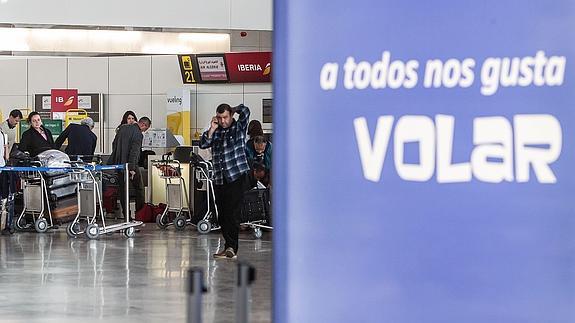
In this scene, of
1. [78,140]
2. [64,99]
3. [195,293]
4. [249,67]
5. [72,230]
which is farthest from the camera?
[64,99]

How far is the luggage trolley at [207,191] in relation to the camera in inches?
579

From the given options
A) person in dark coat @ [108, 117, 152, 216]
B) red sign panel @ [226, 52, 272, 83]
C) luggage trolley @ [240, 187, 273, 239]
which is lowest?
luggage trolley @ [240, 187, 273, 239]

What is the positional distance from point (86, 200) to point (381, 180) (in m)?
11.2

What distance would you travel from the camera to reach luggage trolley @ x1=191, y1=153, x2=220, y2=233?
48.3 ft

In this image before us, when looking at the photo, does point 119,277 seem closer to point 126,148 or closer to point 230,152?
point 230,152

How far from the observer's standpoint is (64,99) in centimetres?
2067

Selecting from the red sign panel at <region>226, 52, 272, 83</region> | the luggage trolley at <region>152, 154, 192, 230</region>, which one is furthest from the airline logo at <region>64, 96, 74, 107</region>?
the luggage trolley at <region>152, 154, 192, 230</region>

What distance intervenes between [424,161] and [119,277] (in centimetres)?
698

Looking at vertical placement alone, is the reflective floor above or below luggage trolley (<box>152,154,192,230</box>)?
below

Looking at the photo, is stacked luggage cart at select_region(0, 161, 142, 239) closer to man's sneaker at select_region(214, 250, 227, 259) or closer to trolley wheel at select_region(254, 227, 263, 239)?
trolley wheel at select_region(254, 227, 263, 239)

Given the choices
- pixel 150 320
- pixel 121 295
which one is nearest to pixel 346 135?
pixel 150 320

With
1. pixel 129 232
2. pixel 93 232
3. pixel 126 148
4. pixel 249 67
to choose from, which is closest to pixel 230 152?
pixel 93 232

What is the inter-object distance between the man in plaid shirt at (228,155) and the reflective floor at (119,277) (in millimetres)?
625

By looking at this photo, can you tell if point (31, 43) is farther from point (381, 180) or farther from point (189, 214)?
point (381, 180)
